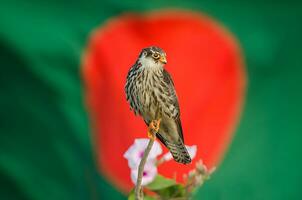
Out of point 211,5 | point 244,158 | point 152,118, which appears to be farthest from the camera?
point 211,5

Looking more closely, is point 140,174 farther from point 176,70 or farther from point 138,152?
point 176,70

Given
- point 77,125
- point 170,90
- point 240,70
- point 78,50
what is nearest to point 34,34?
point 78,50

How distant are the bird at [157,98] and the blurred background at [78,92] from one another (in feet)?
6.54

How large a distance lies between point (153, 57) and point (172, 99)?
0.12 ft

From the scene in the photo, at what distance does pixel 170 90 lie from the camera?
407 millimetres

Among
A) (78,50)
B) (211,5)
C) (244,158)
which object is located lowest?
(244,158)

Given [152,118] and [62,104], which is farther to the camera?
[62,104]

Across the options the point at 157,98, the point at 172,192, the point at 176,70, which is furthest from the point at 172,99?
the point at 176,70

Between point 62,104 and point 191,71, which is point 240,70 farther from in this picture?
point 62,104

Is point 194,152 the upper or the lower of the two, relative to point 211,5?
lower

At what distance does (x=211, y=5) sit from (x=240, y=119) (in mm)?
422

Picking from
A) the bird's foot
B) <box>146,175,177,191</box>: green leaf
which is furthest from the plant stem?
<box>146,175,177,191</box>: green leaf

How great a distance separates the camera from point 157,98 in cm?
40

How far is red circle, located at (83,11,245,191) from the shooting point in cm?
247
